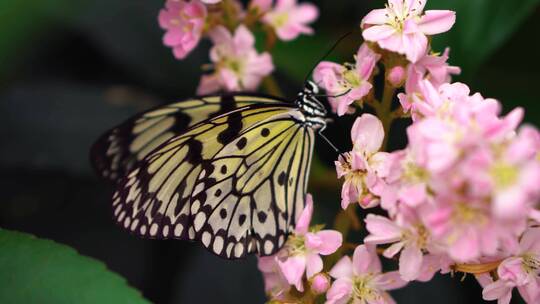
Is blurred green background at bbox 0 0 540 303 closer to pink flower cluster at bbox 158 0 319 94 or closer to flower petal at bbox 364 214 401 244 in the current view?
pink flower cluster at bbox 158 0 319 94

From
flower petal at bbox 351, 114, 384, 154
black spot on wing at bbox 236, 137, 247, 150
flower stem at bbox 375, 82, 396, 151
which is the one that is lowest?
flower petal at bbox 351, 114, 384, 154

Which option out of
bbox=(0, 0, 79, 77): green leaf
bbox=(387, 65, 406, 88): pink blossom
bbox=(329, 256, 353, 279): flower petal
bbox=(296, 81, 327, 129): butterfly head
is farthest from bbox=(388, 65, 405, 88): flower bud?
bbox=(0, 0, 79, 77): green leaf

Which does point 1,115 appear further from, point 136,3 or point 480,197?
point 480,197

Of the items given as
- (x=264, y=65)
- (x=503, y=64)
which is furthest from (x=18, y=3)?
(x=503, y=64)

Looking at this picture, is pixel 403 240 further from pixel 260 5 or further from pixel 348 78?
pixel 260 5

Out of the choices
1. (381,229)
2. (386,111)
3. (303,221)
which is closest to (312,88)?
(386,111)

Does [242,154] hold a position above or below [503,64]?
below

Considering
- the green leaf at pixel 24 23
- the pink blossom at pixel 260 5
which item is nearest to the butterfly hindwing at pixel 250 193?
the pink blossom at pixel 260 5

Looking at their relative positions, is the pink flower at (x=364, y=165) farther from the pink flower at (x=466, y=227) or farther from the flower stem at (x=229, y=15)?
the flower stem at (x=229, y=15)
